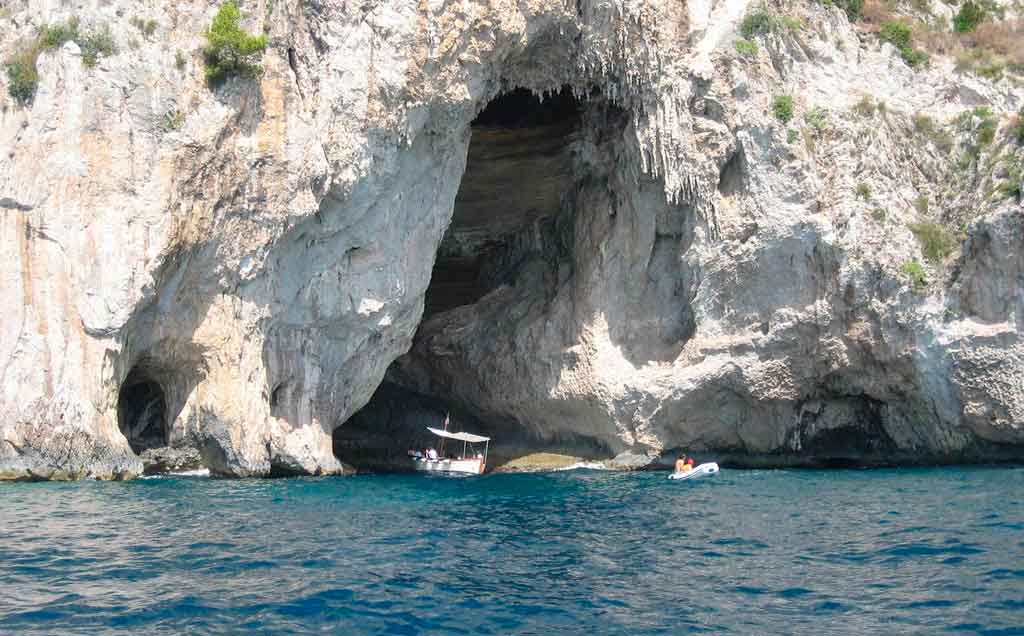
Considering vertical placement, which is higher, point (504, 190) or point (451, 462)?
point (504, 190)

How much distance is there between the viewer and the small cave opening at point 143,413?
27.7m

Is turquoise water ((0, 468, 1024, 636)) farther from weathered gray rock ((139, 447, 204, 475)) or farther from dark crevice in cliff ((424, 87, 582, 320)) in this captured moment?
dark crevice in cliff ((424, 87, 582, 320))

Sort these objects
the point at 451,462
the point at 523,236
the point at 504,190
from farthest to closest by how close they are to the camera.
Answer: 1. the point at 523,236
2. the point at 504,190
3. the point at 451,462

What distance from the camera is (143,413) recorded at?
28.2m

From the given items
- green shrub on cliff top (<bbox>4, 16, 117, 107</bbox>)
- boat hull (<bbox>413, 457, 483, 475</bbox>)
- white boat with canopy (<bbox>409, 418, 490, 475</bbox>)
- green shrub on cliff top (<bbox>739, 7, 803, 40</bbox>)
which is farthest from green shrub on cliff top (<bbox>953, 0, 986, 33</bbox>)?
green shrub on cliff top (<bbox>4, 16, 117, 107</bbox>)

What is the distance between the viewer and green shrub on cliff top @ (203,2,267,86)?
2461 centimetres

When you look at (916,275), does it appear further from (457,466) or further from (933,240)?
(457,466)

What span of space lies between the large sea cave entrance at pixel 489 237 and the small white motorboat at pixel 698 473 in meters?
8.36

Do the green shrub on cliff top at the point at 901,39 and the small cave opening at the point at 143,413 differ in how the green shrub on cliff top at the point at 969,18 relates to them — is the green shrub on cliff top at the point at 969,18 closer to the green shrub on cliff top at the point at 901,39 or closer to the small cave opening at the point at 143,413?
the green shrub on cliff top at the point at 901,39

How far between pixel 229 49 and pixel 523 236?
45.4ft

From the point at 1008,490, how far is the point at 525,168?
18202mm

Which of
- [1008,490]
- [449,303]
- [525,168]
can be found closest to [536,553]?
[1008,490]

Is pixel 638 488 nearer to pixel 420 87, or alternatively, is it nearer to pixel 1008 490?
pixel 1008 490

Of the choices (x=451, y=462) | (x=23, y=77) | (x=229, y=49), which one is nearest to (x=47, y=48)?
(x=23, y=77)
